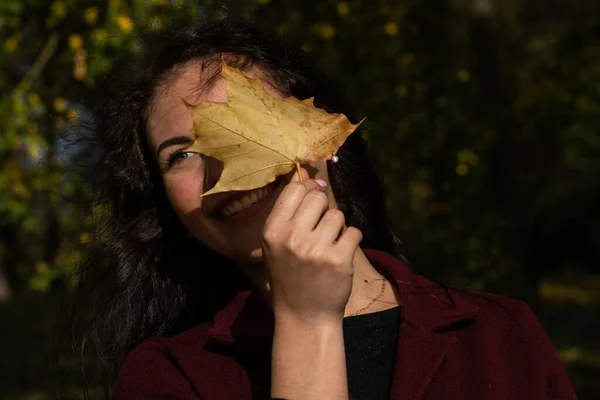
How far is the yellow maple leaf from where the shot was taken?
1.46 m

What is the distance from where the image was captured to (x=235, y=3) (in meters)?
3.03

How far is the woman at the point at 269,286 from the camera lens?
1.42 meters

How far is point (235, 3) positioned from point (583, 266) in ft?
41.4

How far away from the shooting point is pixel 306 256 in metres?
1.40

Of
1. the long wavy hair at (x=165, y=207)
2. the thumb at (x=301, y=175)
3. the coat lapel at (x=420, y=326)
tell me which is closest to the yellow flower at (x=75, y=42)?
the long wavy hair at (x=165, y=207)

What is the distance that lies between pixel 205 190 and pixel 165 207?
0.46 m

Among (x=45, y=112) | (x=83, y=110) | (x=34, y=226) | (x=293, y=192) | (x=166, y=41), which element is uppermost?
(x=293, y=192)

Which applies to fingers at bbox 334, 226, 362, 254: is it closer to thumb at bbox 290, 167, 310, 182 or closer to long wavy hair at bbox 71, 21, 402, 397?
thumb at bbox 290, 167, 310, 182

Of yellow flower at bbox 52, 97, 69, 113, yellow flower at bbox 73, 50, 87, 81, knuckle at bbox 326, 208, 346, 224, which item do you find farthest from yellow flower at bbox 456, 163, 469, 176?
knuckle at bbox 326, 208, 346, 224

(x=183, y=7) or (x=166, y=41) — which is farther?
(x=183, y=7)

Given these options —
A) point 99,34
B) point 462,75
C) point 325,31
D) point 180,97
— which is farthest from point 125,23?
point 180,97

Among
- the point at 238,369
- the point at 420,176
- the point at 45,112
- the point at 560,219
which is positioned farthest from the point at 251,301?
the point at 560,219

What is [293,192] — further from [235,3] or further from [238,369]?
[235,3]

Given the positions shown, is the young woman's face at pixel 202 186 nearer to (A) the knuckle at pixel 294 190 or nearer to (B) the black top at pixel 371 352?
(A) the knuckle at pixel 294 190
